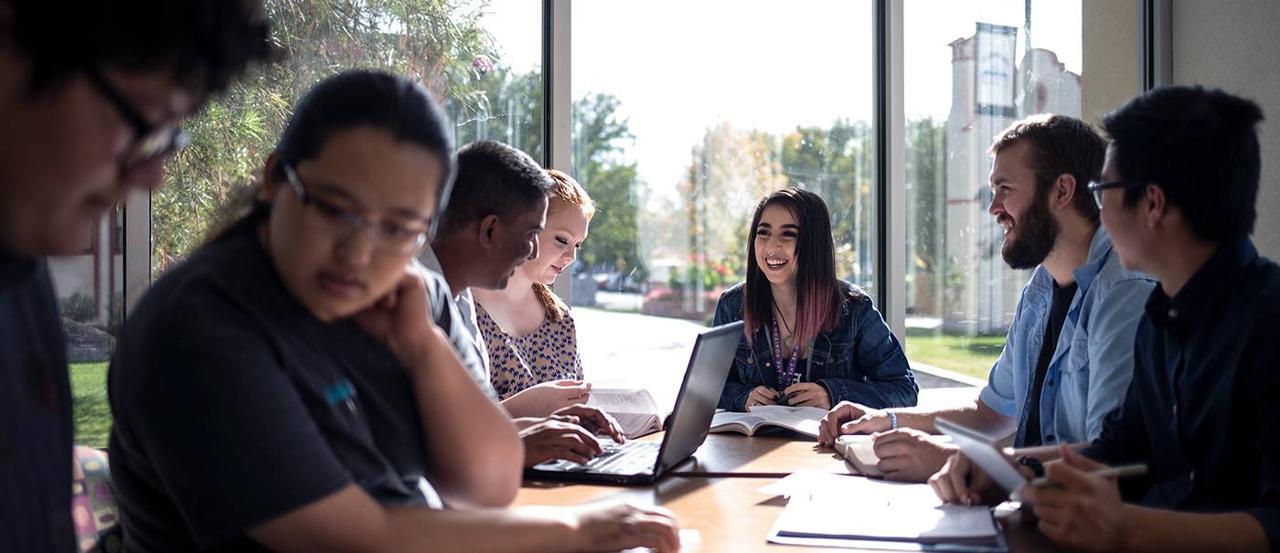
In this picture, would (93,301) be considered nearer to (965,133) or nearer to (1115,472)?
(1115,472)

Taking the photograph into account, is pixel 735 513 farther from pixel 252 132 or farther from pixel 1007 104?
pixel 1007 104

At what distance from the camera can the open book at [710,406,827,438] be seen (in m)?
2.84

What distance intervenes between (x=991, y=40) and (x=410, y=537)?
4.47m

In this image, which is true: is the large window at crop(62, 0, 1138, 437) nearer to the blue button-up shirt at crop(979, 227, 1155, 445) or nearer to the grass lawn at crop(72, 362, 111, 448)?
the grass lawn at crop(72, 362, 111, 448)

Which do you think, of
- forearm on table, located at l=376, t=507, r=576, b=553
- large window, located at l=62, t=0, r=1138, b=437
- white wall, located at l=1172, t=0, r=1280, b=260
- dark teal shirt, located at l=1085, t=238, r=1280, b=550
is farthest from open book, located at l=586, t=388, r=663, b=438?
white wall, located at l=1172, t=0, r=1280, b=260

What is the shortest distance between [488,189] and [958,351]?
137 inches

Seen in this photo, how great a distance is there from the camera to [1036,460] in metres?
2.11

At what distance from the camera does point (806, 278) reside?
3709 mm

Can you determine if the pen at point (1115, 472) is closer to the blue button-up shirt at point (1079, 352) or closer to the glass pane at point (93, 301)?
the blue button-up shirt at point (1079, 352)

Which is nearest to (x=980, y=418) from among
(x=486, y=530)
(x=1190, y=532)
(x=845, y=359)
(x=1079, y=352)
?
(x=1079, y=352)

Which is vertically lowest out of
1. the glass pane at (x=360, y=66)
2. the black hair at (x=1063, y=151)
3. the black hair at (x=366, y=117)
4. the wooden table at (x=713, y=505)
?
the wooden table at (x=713, y=505)

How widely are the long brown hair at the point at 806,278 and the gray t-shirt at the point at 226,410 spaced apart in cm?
244

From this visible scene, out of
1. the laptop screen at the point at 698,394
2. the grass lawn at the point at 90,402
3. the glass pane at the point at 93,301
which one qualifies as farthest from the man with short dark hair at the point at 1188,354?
the glass pane at the point at 93,301

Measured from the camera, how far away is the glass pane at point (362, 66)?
12.5 ft
